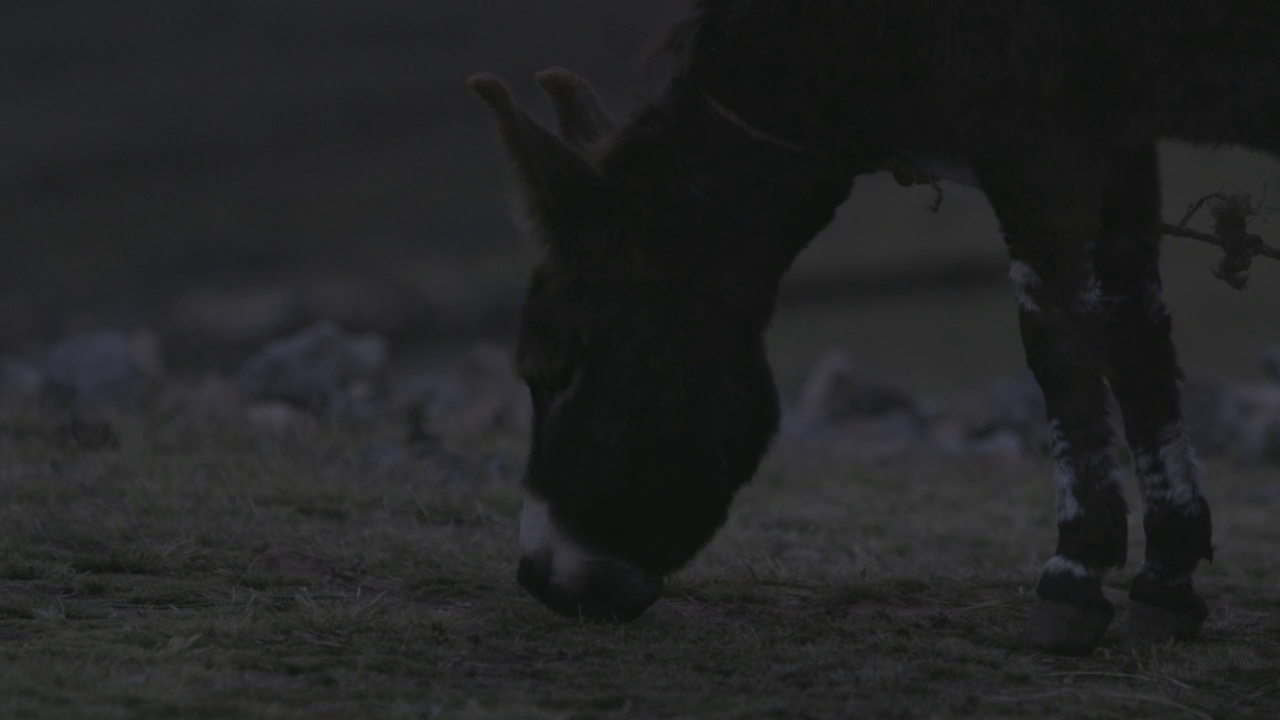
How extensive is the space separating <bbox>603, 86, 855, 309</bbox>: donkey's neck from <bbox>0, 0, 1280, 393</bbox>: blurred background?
7130mm

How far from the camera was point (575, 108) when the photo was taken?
13.5 feet

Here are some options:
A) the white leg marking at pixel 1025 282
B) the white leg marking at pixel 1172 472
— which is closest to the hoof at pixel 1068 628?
the white leg marking at pixel 1172 472

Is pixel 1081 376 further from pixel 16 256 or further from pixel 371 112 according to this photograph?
pixel 371 112

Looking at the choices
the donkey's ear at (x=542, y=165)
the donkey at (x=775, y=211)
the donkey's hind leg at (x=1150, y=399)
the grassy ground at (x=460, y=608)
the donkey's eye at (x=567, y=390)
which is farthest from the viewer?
the donkey's hind leg at (x=1150, y=399)

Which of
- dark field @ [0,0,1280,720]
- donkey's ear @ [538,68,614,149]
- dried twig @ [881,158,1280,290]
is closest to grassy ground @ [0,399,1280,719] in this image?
dark field @ [0,0,1280,720]

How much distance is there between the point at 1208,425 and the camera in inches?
328

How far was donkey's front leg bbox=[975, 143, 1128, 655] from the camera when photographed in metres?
3.53

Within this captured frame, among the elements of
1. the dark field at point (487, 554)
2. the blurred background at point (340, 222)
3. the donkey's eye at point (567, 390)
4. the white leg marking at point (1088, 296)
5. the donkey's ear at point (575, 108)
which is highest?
the donkey's ear at point (575, 108)

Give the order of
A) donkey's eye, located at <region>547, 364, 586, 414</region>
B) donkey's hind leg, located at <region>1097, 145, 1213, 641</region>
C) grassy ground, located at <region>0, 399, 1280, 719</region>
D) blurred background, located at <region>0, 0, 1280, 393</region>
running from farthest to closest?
blurred background, located at <region>0, 0, 1280, 393</region> → donkey's hind leg, located at <region>1097, 145, 1213, 641</region> → donkey's eye, located at <region>547, 364, 586, 414</region> → grassy ground, located at <region>0, 399, 1280, 719</region>

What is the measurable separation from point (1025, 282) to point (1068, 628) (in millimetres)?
842

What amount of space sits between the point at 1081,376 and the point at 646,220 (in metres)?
1.13

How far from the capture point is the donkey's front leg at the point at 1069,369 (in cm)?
353

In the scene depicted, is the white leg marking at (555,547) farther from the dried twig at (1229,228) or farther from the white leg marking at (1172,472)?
the white leg marking at (1172,472)

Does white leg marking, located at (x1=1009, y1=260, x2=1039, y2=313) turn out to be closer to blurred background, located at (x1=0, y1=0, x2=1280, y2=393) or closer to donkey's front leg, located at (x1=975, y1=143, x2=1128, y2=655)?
donkey's front leg, located at (x1=975, y1=143, x2=1128, y2=655)
